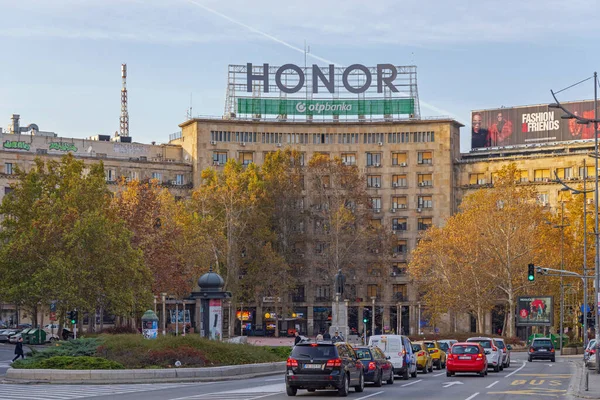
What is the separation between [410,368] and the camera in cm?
4738

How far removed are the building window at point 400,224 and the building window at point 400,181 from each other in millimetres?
4107

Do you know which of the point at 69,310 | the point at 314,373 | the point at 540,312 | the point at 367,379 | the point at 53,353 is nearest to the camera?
the point at 314,373

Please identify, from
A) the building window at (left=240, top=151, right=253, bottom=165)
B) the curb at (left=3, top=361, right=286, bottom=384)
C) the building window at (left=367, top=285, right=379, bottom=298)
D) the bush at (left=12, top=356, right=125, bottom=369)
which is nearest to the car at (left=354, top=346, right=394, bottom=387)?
the curb at (left=3, top=361, right=286, bottom=384)

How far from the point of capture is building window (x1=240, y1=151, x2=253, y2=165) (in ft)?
416

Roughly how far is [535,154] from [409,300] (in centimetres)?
2286

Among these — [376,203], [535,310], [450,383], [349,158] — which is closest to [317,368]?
[450,383]

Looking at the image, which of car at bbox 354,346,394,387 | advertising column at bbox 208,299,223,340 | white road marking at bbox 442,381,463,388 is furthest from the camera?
advertising column at bbox 208,299,223,340

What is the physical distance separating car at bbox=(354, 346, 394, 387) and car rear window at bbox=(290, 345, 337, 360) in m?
5.40

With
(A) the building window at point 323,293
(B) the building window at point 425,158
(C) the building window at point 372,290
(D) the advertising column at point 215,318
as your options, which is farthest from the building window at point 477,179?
(D) the advertising column at point 215,318

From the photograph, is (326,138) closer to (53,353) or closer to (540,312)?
(540,312)

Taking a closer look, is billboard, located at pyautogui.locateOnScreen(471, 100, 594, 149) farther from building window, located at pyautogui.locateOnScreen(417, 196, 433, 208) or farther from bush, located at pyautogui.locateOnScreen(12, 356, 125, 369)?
bush, located at pyautogui.locateOnScreen(12, 356, 125, 369)

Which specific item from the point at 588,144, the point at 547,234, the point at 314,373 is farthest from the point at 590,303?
the point at 314,373

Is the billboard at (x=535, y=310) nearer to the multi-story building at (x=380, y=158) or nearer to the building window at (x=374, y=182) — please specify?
the multi-story building at (x=380, y=158)

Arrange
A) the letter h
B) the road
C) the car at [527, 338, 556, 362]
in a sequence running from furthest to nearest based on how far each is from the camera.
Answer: the letter h, the car at [527, 338, 556, 362], the road
